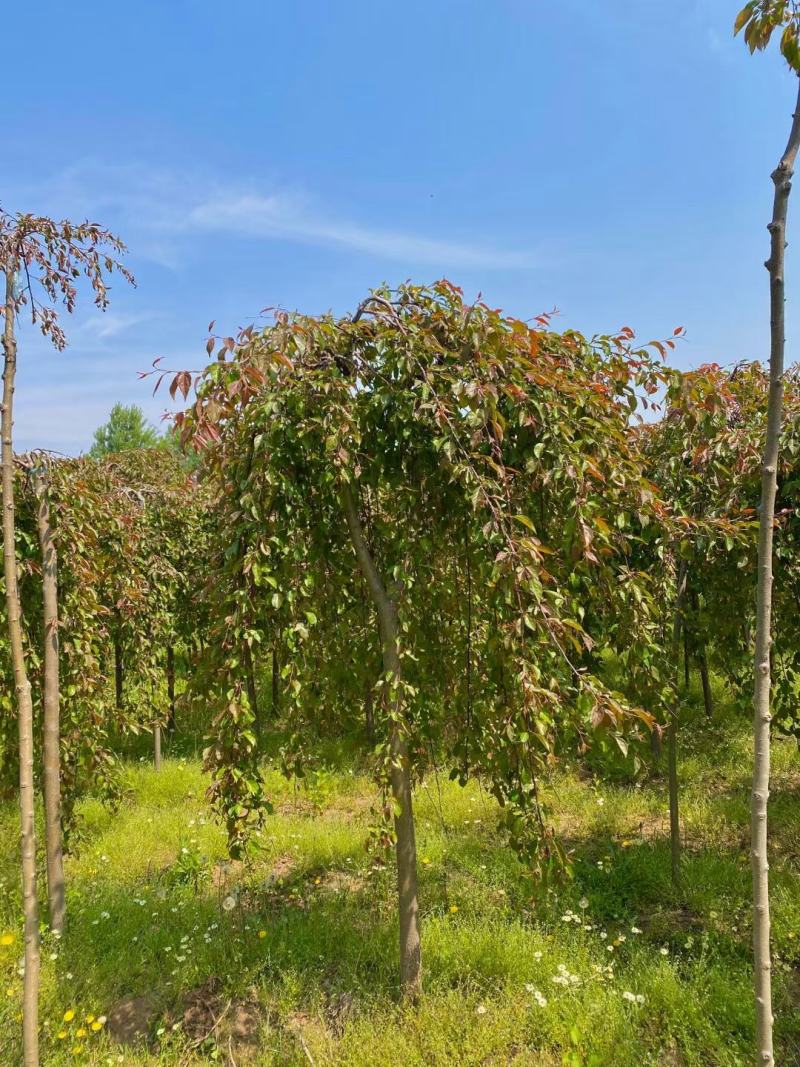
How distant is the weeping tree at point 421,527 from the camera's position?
2066 millimetres

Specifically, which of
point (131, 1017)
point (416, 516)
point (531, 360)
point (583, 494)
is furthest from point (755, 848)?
point (131, 1017)

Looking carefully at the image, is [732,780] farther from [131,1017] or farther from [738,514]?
[131,1017]

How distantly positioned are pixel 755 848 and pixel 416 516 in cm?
146

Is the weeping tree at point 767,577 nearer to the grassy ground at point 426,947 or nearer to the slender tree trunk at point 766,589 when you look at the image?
the slender tree trunk at point 766,589

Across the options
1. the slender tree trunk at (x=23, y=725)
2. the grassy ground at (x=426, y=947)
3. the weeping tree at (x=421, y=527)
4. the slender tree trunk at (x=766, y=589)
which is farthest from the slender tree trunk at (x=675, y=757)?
the slender tree trunk at (x=23, y=725)

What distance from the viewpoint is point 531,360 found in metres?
2.40

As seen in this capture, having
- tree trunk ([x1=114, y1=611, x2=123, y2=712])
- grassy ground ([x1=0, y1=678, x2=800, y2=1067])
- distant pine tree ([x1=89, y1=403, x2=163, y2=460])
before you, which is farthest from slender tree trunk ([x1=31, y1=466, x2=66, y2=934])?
distant pine tree ([x1=89, y1=403, x2=163, y2=460])

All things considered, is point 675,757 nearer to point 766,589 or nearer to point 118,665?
point 766,589

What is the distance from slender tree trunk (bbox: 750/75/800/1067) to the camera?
4.73 ft

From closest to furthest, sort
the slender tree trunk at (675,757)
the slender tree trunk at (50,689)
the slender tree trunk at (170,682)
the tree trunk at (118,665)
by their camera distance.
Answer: the slender tree trunk at (50,689) → the slender tree trunk at (675,757) → the tree trunk at (118,665) → the slender tree trunk at (170,682)

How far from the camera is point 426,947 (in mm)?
2891

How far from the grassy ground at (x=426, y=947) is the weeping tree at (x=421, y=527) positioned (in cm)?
36

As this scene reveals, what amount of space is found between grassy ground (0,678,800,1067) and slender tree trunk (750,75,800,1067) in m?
1.04

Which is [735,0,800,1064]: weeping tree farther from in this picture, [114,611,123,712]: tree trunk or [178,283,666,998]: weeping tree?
[114,611,123,712]: tree trunk
